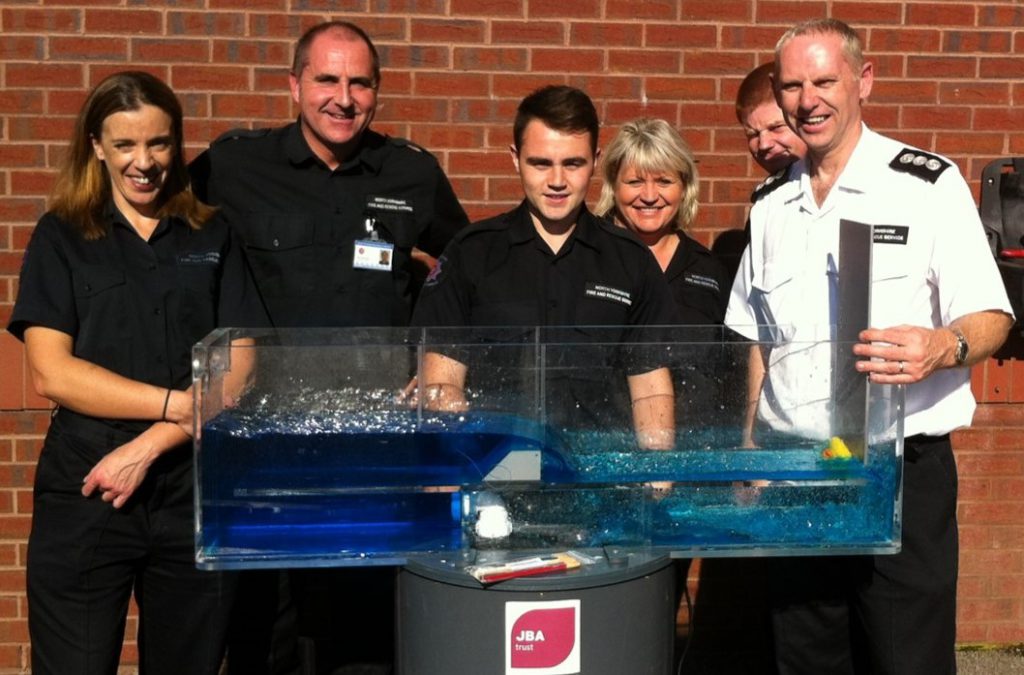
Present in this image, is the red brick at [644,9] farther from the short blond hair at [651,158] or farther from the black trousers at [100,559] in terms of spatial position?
the black trousers at [100,559]

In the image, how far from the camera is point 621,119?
471 centimetres

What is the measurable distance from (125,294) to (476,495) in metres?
1.14

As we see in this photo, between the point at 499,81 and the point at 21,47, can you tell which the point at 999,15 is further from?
the point at 21,47

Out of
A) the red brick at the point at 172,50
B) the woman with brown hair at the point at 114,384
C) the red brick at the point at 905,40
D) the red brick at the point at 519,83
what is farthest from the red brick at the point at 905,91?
the woman with brown hair at the point at 114,384

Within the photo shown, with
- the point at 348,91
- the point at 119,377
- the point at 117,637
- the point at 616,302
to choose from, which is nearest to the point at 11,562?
the point at 117,637

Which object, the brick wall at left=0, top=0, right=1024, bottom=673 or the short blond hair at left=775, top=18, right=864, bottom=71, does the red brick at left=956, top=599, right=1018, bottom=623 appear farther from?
the short blond hair at left=775, top=18, right=864, bottom=71

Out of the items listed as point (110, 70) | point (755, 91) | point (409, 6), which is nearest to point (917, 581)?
point (755, 91)

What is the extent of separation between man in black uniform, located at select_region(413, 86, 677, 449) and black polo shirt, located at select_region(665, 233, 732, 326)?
0.61 metres

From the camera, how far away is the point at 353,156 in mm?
3980

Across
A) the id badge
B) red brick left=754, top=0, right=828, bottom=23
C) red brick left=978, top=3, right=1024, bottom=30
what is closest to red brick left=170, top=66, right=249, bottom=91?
the id badge

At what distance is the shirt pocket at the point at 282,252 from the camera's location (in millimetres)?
3869

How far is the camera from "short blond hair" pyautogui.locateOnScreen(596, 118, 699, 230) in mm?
4090

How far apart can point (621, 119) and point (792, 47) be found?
1.37 meters

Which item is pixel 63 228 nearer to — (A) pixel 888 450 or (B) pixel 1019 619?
(A) pixel 888 450
